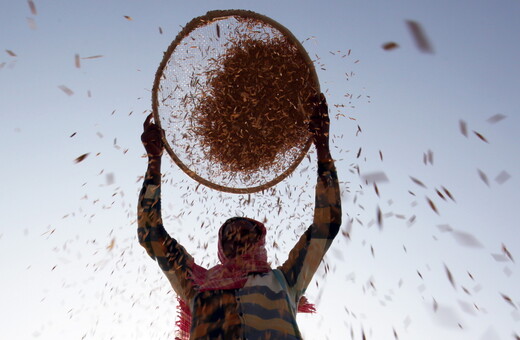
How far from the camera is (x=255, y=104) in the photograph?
336 centimetres

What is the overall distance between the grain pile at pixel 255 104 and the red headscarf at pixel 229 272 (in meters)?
0.55

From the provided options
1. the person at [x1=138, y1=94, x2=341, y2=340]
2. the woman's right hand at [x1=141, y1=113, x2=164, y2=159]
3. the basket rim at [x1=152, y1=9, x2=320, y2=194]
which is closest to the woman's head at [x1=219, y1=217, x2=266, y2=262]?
the person at [x1=138, y1=94, x2=341, y2=340]

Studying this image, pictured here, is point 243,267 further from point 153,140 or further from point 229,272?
point 153,140

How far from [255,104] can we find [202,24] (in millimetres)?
750

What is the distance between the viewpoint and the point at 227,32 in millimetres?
3547

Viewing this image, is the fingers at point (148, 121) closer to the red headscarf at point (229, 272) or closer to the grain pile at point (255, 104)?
the grain pile at point (255, 104)

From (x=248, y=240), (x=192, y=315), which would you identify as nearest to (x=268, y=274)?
(x=248, y=240)

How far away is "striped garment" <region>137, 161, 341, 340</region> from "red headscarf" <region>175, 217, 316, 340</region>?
4cm

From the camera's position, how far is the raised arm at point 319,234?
292cm

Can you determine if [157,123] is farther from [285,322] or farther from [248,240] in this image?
[285,322]

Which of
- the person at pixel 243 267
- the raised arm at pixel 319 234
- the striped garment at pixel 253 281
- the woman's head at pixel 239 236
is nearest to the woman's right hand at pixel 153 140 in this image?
the person at pixel 243 267

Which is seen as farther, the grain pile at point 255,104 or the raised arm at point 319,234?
the grain pile at point 255,104

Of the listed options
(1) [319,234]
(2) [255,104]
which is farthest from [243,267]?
(2) [255,104]

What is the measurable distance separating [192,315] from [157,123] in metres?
1.45
